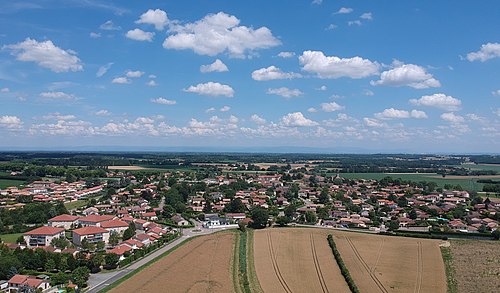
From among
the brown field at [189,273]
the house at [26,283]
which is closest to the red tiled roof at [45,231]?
the brown field at [189,273]

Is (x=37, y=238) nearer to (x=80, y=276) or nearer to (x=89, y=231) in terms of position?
(x=89, y=231)

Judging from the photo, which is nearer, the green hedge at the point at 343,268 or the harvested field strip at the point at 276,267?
the green hedge at the point at 343,268

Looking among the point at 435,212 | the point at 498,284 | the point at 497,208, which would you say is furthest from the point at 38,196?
the point at 497,208

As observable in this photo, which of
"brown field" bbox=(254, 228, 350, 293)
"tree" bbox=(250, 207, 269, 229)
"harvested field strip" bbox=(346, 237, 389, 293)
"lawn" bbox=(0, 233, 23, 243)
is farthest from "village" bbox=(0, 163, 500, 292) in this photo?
"harvested field strip" bbox=(346, 237, 389, 293)

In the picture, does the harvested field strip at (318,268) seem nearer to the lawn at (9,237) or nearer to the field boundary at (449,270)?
the field boundary at (449,270)

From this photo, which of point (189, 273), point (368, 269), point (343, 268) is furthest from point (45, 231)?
point (368, 269)

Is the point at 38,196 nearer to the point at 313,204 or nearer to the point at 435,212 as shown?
the point at 313,204
